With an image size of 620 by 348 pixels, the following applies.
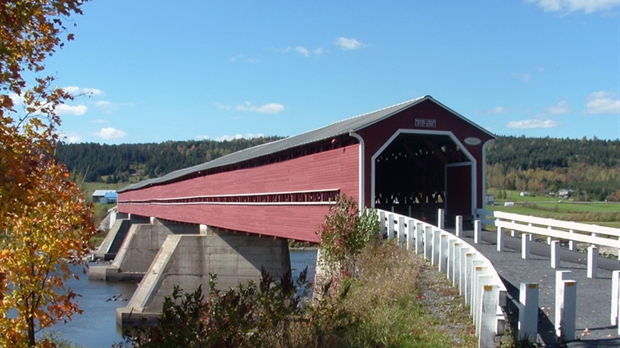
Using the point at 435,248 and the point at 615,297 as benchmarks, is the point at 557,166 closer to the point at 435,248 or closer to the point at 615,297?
the point at 435,248

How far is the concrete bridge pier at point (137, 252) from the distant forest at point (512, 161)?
92.2ft

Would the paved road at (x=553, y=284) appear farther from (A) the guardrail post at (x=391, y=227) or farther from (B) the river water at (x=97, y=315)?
(B) the river water at (x=97, y=315)

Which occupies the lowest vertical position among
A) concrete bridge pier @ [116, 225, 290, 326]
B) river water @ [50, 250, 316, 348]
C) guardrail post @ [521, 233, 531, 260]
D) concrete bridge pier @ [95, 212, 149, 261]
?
river water @ [50, 250, 316, 348]

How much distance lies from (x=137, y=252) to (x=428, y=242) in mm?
29892

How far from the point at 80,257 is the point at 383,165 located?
14.4 metres

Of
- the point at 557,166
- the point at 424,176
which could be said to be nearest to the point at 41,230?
the point at 424,176

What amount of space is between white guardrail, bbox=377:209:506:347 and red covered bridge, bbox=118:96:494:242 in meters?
2.21

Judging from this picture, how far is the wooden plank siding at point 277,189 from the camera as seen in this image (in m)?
15.8

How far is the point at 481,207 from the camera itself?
16.6 m

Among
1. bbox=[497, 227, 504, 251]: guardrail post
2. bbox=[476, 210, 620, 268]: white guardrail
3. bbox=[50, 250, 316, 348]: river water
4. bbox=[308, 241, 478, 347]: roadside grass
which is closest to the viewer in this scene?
bbox=[308, 241, 478, 347]: roadside grass

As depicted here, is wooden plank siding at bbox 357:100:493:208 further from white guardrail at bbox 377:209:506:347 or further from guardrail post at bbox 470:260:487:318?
guardrail post at bbox 470:260:487:318

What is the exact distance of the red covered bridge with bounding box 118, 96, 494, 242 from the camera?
1513cm

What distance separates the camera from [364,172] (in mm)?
14648

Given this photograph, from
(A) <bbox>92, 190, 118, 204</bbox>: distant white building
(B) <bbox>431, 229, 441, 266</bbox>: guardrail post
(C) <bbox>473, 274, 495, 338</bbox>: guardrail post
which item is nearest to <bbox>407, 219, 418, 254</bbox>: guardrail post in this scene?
(B) <bbox>431, 229, 441, 266</bbox>: guardrail post
